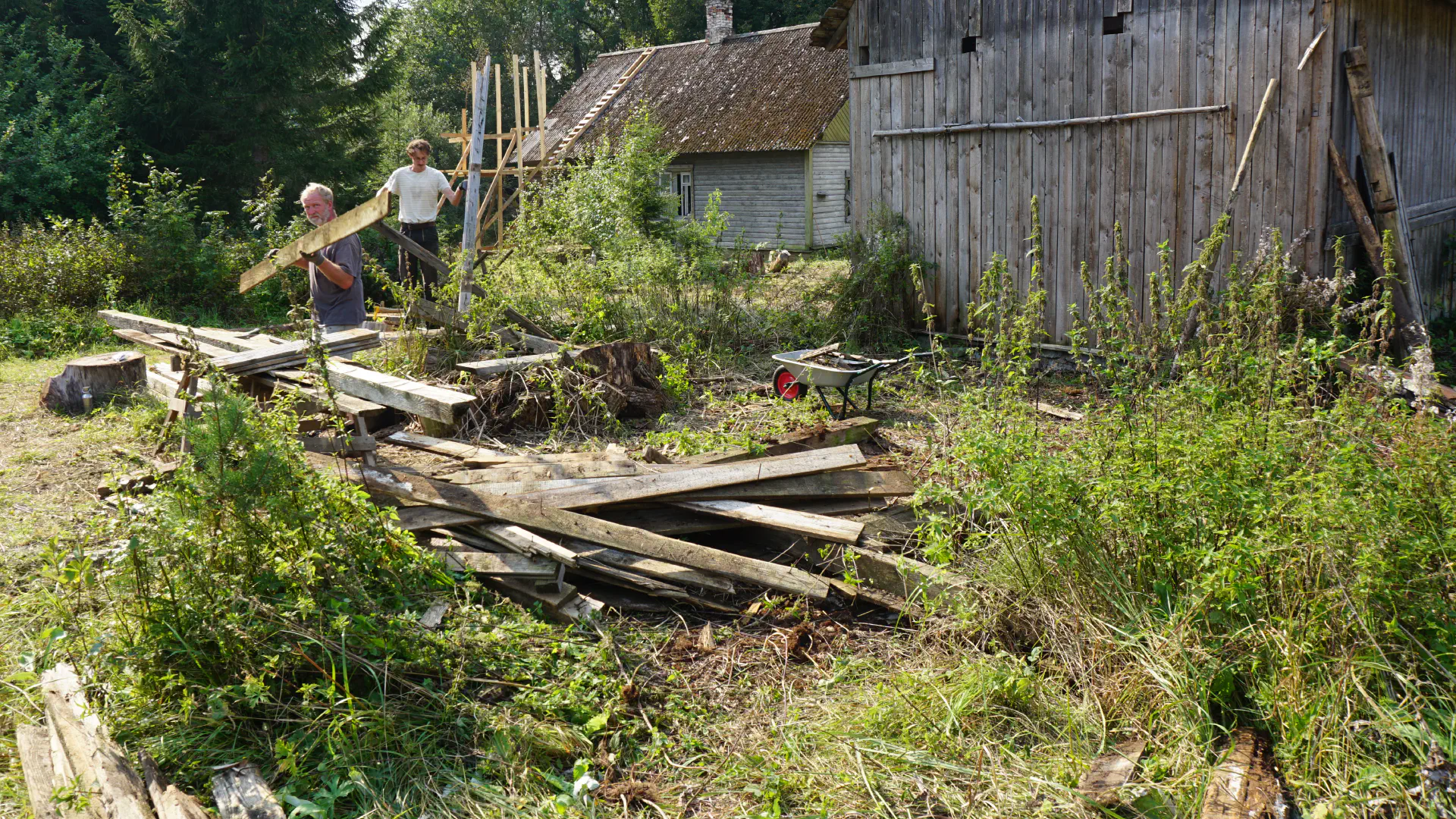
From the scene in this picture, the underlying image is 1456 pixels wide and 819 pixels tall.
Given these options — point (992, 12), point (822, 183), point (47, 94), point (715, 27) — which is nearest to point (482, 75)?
point (992, 12)

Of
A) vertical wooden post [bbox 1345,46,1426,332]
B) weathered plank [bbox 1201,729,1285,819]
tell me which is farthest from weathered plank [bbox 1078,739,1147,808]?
vertical wooden post [bbox 1345,46,1426,332]

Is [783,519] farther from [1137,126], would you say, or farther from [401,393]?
[1137,126]

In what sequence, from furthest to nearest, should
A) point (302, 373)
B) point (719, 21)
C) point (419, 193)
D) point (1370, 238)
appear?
point (719, 21)
point (419, 193)
point (1370, 238)
point (302, 373)

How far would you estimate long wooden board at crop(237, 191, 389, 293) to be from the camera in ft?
18.8

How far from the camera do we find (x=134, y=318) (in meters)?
9.27

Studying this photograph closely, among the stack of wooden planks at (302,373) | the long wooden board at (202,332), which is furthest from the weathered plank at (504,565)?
the long wooden board at (202,332)

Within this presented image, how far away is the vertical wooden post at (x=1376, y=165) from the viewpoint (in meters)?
7.60

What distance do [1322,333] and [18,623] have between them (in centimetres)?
814

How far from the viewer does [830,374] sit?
7035 mm

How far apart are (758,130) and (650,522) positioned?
776 inches

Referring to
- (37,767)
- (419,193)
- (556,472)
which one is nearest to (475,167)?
(419,193)

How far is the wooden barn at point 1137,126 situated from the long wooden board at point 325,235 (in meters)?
5.70

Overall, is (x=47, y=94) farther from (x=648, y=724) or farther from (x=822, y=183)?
(x=648, y=724)

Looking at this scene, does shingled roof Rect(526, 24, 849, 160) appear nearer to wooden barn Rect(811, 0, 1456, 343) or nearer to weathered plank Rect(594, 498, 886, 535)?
wooden barn Rect(811, 0, 1456, 343)
